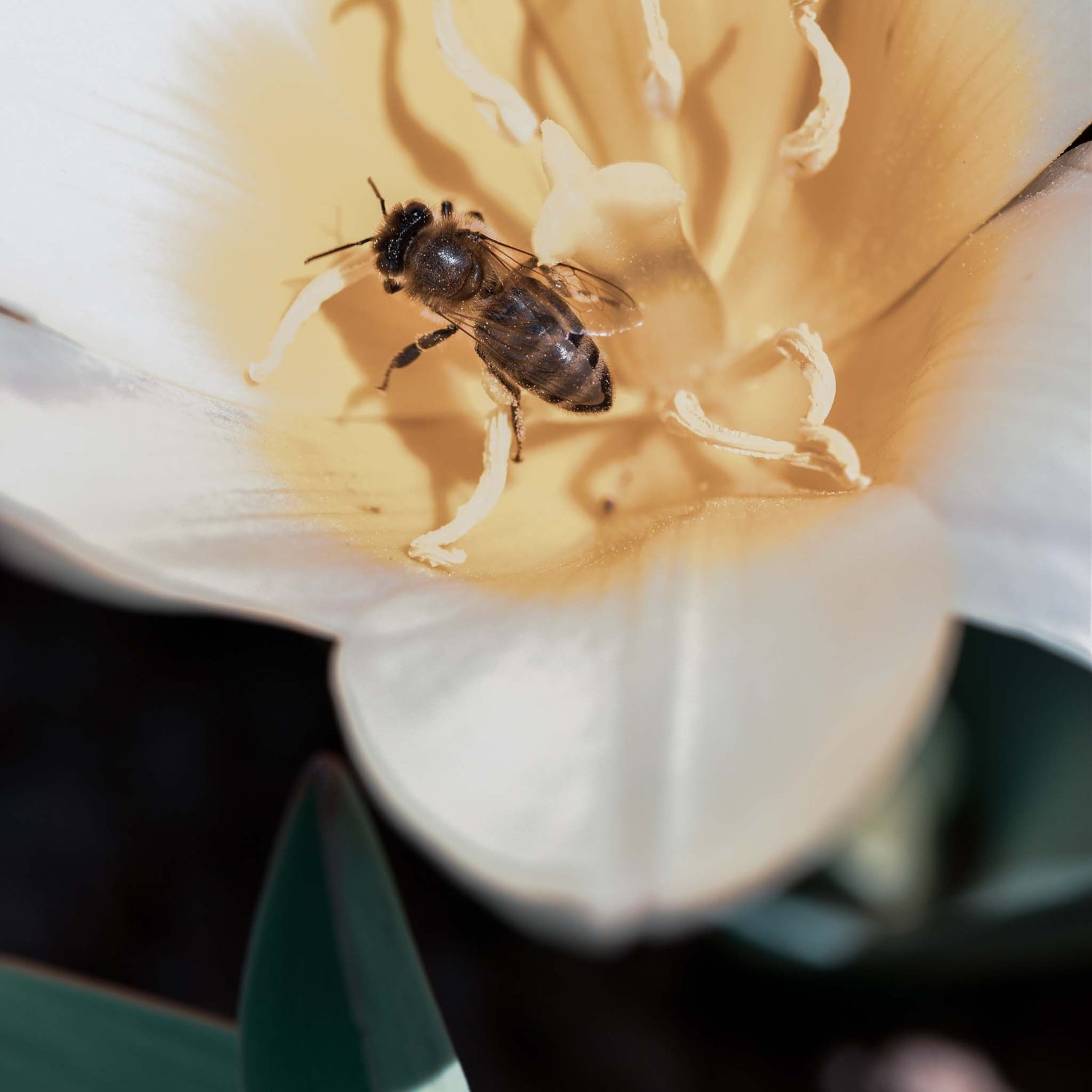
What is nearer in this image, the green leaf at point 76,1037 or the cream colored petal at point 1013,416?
the cream colored petal at point 1013,416

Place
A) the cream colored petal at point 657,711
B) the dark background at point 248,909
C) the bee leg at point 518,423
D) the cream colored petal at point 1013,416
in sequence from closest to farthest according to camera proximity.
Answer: the cream colored petal at point 657,711, the cream colored petal at point 1013,416, the bee leg at point 518,423, the dark background at point 248,909

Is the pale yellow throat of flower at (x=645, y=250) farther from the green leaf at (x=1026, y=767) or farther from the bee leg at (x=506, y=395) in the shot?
the green leaf at (x=1026, y=767)

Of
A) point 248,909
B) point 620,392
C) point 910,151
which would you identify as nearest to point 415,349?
point 620,392

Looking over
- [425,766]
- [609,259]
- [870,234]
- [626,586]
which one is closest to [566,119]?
[609,259]

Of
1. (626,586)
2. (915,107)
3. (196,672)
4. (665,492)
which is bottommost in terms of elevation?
(196,672)

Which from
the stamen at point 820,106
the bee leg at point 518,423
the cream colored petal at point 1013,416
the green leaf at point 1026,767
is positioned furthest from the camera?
the green leaf at point 1026,767

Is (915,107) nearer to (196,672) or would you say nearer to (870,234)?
(870,234)

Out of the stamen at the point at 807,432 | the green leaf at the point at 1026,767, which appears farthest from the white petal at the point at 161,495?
the green leaf at the point at 1026,767

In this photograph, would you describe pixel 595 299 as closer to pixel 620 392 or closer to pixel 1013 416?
pixel 620 392
